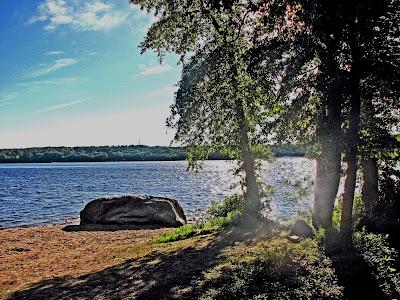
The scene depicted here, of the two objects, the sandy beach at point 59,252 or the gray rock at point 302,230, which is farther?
the gray rock at point 302,230

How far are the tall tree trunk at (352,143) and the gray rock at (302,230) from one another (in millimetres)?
2173

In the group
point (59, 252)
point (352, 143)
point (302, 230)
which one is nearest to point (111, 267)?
point (59, 252)

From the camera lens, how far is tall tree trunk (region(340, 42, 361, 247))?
12.9 meters

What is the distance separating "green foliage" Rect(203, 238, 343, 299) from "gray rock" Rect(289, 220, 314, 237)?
216 cm

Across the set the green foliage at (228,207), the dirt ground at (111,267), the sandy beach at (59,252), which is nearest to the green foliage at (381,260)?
the dirt ground at (111,267)

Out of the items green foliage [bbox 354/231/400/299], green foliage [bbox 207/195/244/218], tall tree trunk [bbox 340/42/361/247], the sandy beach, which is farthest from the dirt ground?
green foliage [bbox 207/195/244/218]

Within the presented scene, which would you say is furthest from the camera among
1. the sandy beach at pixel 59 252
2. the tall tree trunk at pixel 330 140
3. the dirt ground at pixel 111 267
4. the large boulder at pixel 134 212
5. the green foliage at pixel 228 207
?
the large boulder at pixel 134 212

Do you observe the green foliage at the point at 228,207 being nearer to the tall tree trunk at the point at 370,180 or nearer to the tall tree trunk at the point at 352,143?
the tall tree trunk at the point at 370,180

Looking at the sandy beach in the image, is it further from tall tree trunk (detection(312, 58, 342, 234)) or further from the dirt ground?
tall tree trunk (detection(312, 58, 342, 234))

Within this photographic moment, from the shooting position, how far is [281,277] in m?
11.0

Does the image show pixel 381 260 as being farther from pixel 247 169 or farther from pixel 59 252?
pixel 59 252

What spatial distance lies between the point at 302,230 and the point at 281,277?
17.3 ft

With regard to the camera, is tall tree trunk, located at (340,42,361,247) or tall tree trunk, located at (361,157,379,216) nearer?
tall tree trunk, located at (340,42,361,247)

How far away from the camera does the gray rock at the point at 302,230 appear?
15.8m
